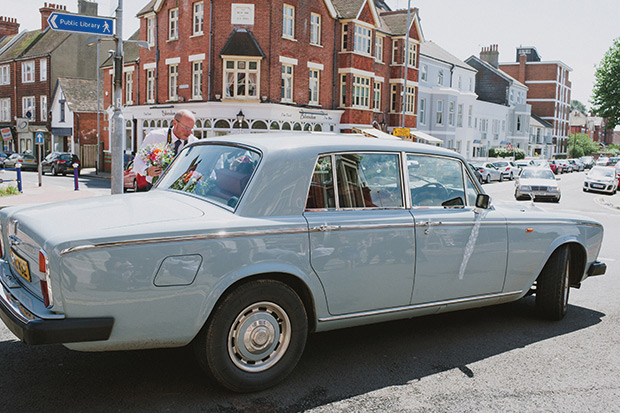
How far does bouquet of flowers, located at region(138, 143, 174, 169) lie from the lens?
6098 millimetres

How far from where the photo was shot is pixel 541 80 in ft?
283

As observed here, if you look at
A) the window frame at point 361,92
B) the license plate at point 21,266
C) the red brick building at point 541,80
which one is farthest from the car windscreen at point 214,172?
the red brick building at point 541,80

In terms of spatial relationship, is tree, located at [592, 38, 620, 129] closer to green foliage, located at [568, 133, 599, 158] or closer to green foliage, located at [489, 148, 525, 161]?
green foliage, located at [489, 148, 525, 161]

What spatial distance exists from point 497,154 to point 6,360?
6003 centimetres

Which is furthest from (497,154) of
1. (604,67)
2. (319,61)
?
(319,61)

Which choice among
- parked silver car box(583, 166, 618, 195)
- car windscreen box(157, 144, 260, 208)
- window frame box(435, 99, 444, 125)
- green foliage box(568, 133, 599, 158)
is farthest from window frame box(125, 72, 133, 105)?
green foliage box(568, 133, 599, 158)

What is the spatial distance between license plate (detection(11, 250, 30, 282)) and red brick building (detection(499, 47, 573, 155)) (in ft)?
301

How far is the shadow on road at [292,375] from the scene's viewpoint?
12.1 feet

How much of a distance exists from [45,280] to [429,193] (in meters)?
3.03

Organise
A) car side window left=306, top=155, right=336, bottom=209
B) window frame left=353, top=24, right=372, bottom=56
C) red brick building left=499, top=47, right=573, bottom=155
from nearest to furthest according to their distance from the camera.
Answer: car side window left=306, top=155, right=336, bottom=209
window frame left=353, top=24, right=372, bottom=56
red brick building left=499, top=47, right=573, bottom=155

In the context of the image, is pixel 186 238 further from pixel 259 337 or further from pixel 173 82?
pixel 173 82

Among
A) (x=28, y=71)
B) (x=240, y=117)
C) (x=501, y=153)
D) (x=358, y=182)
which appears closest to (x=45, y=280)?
(x=358, y=182)

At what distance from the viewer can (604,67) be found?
52.8 meters

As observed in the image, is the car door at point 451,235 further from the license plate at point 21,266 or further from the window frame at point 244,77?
the window frame at point 244,77
